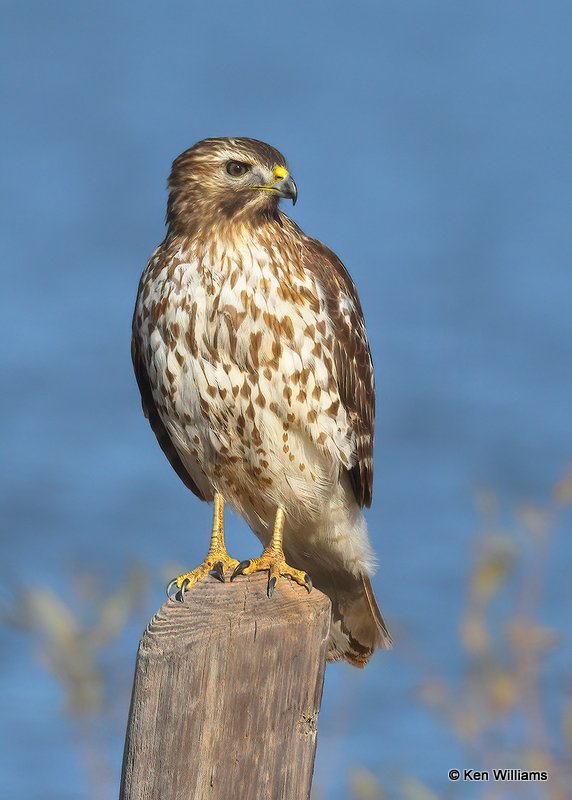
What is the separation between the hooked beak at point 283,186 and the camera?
4.83 m

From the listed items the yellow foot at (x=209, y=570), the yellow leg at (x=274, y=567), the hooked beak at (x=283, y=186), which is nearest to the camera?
the yellow leg at (x=274, y=567)

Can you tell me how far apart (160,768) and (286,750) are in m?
0.31

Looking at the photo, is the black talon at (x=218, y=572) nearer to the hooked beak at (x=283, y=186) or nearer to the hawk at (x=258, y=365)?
the hawk at (x=258, y=365)

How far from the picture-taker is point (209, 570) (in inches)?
175

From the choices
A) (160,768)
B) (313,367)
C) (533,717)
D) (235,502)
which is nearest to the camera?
(160,768)

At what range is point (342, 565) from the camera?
5309mm

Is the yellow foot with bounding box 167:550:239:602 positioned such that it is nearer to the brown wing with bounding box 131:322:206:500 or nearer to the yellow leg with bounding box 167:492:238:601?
the yellow leg with bounding box 167:492:238:601

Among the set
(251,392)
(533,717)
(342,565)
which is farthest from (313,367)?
(533,717)

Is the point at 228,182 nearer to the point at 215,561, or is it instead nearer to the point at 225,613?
the point at 215,561

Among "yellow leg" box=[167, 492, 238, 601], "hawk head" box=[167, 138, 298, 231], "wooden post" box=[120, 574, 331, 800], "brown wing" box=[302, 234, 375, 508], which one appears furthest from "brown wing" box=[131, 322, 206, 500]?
"wooden post" box=[120, 574, 331, 800]

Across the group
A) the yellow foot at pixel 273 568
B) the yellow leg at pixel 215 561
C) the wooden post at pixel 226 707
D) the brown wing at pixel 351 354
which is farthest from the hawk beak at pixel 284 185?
the wooden post at pixel 226 707

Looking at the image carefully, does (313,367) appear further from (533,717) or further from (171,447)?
(533,717)

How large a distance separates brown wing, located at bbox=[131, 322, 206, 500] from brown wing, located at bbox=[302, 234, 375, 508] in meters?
0.73

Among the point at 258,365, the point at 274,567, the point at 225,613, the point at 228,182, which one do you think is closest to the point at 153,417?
the point at 258,365
